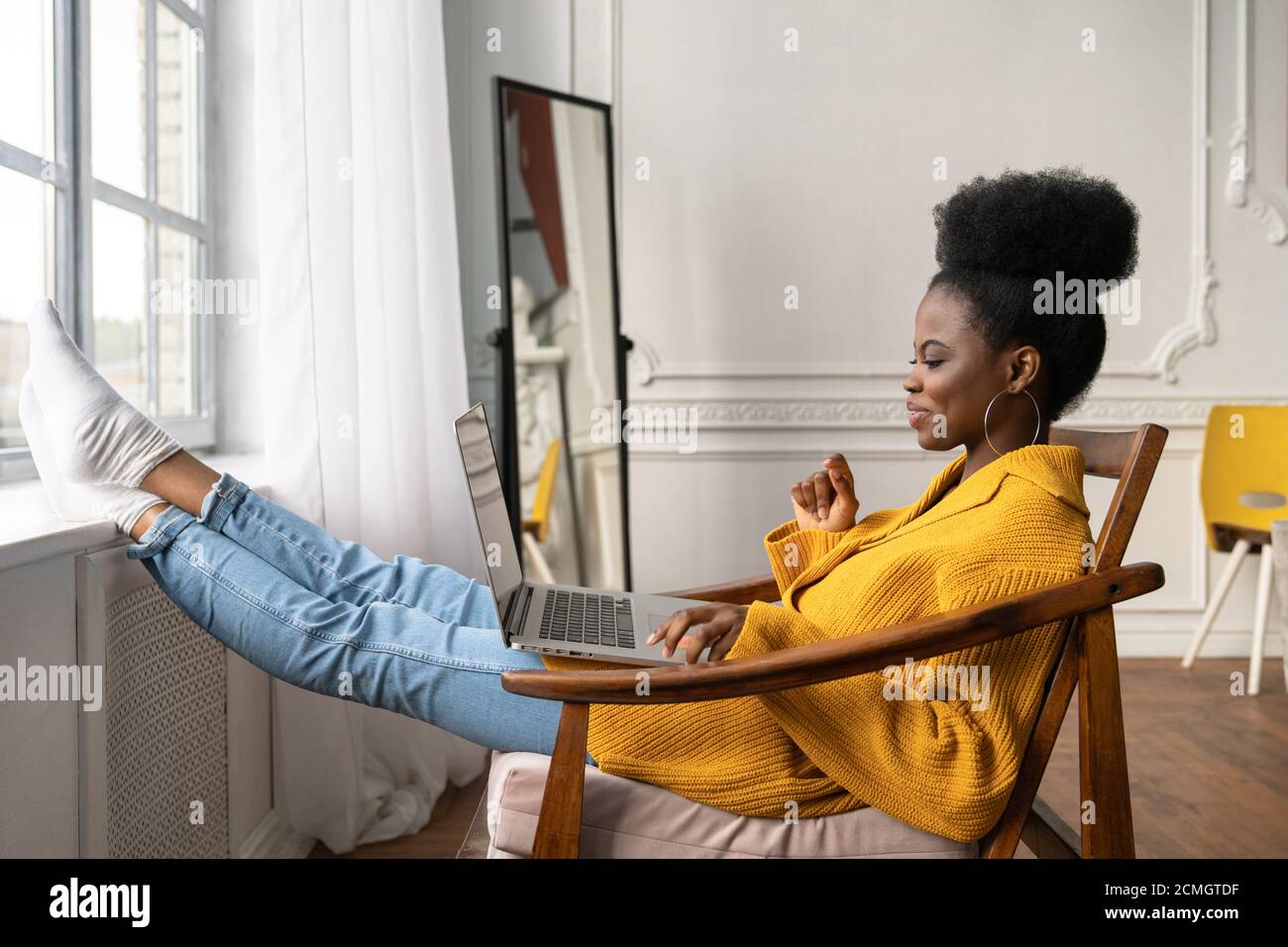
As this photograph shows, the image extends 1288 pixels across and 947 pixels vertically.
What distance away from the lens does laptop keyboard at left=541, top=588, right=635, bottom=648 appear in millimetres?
1287

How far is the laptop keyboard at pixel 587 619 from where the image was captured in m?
1.29

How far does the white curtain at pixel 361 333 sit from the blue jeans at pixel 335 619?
17.8 inches

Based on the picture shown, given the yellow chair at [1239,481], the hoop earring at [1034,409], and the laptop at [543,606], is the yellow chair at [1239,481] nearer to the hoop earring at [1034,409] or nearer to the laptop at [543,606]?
the hoop earring at [1034,409]

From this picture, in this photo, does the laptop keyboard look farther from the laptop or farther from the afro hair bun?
the afro hair bun

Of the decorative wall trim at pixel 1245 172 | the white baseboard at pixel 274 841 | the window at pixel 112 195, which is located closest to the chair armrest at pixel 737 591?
the white baseboard at pixel 274 841

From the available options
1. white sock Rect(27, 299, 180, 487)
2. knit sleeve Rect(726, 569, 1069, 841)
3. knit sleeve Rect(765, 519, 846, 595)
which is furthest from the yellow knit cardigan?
white sock Rect(27, 299, 180, 487)

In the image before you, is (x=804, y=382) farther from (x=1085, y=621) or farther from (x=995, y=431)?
A: (x=1085, y=621)

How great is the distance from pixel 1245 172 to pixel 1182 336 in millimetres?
590

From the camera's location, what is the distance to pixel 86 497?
4.49 ft

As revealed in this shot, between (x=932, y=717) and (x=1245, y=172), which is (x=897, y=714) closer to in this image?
(x=932, y=717)

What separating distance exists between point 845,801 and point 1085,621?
1.06ft

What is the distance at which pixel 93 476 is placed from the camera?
4.50 feet

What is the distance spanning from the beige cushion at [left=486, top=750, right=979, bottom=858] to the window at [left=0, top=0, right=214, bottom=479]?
1.10m
